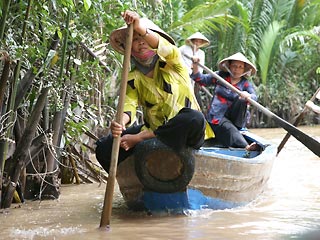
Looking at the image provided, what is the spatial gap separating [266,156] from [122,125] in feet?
5.16

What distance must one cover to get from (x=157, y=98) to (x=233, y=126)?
1619 millimetres

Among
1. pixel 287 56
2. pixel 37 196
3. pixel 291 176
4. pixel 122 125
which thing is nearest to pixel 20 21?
pixel 122 125

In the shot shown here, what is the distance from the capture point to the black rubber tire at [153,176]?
12.0 feet

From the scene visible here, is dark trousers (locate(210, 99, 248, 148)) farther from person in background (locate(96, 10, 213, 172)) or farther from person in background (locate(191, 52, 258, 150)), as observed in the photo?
person in background (locate(96, 10, 213, 172))

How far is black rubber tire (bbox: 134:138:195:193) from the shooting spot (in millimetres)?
3668

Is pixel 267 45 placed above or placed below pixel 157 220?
above

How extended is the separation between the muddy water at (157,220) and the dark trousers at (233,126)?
0.52 meters

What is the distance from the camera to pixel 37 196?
442 centimetres

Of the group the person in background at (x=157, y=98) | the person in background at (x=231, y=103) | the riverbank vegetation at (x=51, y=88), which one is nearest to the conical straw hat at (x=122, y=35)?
the person in background at (x=157, y=98)

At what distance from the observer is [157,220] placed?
147 inches

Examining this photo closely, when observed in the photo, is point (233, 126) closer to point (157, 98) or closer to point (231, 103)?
point (231, 103)

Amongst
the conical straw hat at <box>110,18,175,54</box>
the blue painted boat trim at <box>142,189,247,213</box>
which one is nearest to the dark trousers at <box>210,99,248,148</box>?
the blue painted boat trim at <box>142,189,247,213</box>

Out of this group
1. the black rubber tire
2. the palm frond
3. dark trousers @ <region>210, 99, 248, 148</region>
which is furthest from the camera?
the palm frond

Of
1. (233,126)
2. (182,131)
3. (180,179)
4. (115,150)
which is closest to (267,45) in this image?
(233,126)
